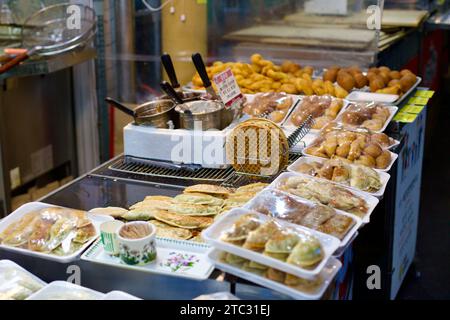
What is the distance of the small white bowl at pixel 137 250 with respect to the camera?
1.73m

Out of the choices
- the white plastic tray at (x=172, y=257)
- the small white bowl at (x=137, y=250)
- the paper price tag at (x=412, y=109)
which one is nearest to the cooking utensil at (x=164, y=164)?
the white plastic tray at (x=172, y=257)

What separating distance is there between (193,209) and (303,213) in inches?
15.0

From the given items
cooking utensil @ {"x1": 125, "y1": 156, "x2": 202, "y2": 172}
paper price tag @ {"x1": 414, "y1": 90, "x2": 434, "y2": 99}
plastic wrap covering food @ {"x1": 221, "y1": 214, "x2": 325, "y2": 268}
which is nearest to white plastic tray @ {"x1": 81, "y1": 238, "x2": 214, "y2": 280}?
plastic wrap covering food @ {"x1": 221, "y1": 214, "x2": 325, "y2": 268}

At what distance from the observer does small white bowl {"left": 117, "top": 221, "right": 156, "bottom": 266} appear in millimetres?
1729

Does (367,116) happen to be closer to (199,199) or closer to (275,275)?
(199,199)

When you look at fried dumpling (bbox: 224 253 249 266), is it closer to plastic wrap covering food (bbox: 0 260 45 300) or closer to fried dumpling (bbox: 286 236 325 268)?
fried dumpling (bbox: 286 236 325 268)

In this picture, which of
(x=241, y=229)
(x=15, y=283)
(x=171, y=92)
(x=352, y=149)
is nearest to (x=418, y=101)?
(x=352, y=149)

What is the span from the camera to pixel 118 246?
5.82ft

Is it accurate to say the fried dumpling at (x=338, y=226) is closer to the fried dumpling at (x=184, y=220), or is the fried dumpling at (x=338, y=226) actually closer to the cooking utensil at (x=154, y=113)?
the fried dumpling at (x=184, y=220)

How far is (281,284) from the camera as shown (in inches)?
61.5

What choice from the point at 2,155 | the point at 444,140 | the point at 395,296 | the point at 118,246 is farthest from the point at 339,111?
the point at 444,140

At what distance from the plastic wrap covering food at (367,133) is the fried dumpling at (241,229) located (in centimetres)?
95

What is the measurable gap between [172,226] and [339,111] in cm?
125
